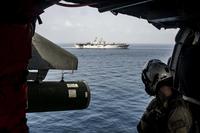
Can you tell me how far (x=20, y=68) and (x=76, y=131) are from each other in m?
19.7

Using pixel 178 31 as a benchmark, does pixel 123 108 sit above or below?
below

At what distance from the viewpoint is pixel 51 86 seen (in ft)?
17.0

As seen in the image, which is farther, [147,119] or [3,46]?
[147,119]

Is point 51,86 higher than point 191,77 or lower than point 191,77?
lower

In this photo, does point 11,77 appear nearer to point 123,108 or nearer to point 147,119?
point 147,119

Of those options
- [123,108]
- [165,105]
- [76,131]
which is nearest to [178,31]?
[165,105]

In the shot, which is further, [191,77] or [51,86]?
[51,86]

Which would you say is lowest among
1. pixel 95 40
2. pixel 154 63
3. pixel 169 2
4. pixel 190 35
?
pixel 95 40

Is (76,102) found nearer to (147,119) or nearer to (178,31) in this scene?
(147,119)

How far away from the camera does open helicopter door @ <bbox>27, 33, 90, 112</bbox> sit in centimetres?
502

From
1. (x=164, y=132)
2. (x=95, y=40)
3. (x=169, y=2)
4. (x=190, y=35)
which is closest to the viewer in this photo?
(x=164, y=132)

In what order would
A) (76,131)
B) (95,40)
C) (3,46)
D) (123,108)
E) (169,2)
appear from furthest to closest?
(95,40), (123,108), (76,131), (169,2), (3,46)

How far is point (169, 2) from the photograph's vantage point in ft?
17.3

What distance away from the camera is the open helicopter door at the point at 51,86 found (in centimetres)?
502
